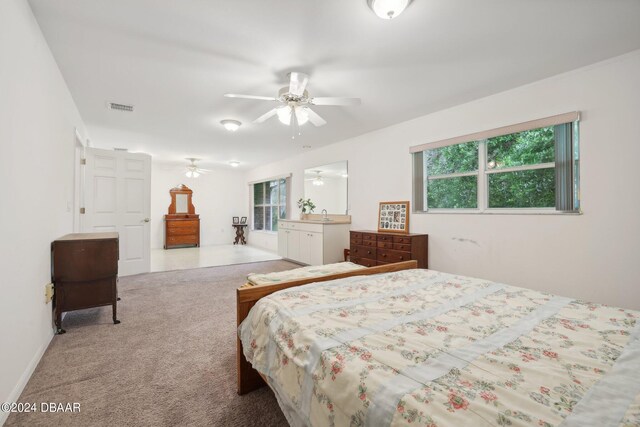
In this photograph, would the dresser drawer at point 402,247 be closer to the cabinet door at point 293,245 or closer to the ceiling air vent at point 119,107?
the cabinet door at point 293,245

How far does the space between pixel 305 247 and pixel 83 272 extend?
342cm

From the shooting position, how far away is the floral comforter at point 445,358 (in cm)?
70

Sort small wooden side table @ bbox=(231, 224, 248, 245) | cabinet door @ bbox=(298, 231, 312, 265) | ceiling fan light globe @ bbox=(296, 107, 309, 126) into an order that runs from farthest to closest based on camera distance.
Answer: small wooden side table @ bbox=(231, 224, 248, 245) → cabinet door @ bbox=(298, 231, 312, 265) → ceiling fan light globe @ bbox=(296, 107, 309, 126)

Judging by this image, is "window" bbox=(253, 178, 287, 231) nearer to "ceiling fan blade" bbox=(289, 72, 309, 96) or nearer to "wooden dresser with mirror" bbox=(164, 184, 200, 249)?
"wooden dresser with mirror" bbox=(164, 184, 200, 249)

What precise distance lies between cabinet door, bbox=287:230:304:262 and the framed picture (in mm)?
1882

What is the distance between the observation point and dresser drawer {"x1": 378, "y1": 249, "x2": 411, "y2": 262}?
3613 mm

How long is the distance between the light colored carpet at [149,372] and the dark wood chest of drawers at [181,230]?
16.5ft

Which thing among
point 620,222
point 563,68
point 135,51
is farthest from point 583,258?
point 135,51

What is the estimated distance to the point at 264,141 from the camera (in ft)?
17.4

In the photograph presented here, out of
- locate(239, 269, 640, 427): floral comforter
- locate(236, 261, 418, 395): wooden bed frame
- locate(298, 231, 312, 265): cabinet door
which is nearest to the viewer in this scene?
locate(239, 269, 640, 427): floral comforter

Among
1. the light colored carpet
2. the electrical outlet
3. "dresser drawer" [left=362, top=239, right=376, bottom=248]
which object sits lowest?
the light colored carpet

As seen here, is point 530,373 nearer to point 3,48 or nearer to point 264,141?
point 3,48

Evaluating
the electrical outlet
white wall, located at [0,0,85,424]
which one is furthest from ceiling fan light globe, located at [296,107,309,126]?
the electrical outlet

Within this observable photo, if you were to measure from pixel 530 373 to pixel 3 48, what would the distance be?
279 centimetres
